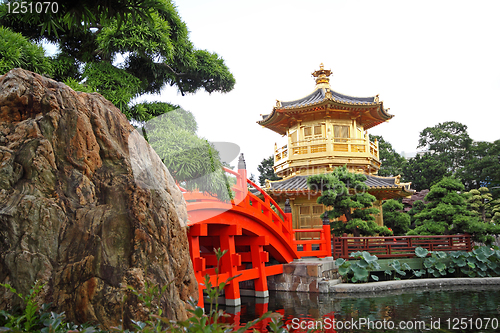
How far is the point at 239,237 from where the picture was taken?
9.06 m

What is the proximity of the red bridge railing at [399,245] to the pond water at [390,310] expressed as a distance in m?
1.56

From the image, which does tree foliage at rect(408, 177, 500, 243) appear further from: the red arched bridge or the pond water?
the red arched bridge

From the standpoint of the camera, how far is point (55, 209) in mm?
3143

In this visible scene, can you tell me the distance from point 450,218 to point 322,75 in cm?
879

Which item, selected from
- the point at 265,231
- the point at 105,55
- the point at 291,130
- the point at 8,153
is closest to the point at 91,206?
the point at 8,153

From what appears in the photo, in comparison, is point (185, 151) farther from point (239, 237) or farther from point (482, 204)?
point (482, 204)

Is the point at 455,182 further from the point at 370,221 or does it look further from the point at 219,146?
the point at 219,146

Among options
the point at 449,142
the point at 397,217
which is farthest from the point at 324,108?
the point at 449,142

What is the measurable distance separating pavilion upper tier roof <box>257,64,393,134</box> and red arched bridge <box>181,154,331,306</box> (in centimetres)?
622

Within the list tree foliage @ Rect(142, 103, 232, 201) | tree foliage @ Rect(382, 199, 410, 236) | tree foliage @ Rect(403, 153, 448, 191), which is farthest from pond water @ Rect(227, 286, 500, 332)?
tree foliage @ Rect(403, 153, 448, 191)

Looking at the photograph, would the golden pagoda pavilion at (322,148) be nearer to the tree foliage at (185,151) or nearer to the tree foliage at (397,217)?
the tree foliage at (397,217)

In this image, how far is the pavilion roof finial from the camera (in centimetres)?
1739

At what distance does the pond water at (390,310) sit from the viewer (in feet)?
20.2

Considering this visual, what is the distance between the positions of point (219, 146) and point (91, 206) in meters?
2.11
